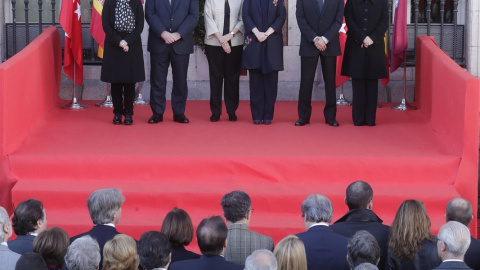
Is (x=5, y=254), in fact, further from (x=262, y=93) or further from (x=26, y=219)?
(x=262, y=93)

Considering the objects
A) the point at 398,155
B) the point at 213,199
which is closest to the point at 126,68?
the point at 213,199

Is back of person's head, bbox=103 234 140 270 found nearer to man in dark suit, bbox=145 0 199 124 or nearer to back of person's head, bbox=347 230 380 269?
back of person's head, bbox=347 230 380 269

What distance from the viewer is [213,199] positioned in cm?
903

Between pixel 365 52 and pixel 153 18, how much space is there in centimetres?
239

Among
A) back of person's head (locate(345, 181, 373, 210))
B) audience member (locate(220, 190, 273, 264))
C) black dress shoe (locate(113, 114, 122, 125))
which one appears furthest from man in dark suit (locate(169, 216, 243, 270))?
black dress shoe (locate(113, 114, 122, 125))

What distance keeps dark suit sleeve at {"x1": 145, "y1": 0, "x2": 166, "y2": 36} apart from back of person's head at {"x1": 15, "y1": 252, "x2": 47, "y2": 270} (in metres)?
5.91

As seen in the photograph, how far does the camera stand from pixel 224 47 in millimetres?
11109

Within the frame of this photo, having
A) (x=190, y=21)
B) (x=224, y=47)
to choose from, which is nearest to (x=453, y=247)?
(x=224, y=47)

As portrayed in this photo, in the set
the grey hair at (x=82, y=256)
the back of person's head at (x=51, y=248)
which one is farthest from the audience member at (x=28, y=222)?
the grey hair at (x=82, y=256)

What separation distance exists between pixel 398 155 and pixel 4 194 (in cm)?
374

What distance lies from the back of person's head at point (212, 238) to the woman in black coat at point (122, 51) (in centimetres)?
530

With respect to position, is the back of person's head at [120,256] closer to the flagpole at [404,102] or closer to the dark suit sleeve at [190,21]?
the dark suit sleeve at [190,21]

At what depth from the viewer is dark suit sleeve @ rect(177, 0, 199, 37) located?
1104 cm

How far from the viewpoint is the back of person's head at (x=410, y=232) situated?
647cm
